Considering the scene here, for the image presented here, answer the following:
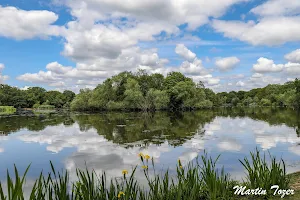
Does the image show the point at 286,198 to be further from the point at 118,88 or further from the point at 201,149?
the point at 118,88

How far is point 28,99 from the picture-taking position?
325 feet

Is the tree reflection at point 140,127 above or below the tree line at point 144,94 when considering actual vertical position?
below

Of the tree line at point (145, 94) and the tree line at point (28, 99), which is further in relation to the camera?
the tree line at point (28, 99)

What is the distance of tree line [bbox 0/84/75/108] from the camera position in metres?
93.0

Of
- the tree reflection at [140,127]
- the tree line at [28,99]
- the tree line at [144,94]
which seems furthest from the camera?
the tree line at [28,99]

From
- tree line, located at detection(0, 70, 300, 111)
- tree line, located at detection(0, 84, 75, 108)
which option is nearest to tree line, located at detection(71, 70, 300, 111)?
tree line, located at detection(0, 70, 300, 111)

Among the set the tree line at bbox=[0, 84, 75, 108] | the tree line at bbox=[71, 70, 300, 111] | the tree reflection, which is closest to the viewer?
the tree reflection

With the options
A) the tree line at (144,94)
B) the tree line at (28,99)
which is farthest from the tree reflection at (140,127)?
the tree line at (28,99)

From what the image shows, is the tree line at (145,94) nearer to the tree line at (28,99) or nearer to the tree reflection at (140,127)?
the tree reflection at (140,127)

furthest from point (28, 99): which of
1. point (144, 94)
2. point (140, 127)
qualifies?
point (140, 127)

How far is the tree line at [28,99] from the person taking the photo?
93.0 meters

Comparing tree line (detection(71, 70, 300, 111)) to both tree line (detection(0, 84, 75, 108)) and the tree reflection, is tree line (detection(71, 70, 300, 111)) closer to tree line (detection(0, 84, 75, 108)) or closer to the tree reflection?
the tree reflection

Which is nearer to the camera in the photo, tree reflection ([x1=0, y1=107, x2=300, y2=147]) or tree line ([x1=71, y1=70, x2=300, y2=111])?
tree reflection ([x1=0, y1=107, x2=300, y2=147])

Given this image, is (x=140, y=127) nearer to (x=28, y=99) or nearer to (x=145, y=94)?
→ (x=145, y=94)
